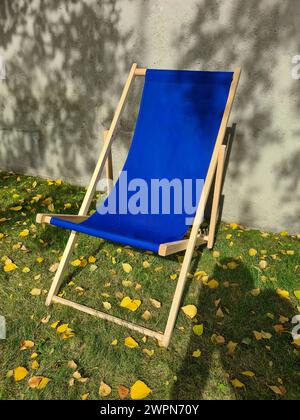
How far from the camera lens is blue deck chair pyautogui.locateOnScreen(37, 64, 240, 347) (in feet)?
7.36

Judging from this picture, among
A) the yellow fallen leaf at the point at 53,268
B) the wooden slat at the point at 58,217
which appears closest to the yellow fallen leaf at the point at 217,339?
the wooden slat at the point at 58,217

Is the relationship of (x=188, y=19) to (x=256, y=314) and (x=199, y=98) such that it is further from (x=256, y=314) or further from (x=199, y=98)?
(x=256, y=314)

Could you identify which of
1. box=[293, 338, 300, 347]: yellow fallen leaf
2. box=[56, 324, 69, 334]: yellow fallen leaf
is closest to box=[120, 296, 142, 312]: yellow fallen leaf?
box=[56, 324, 69, 334]: yellow fallen leaf

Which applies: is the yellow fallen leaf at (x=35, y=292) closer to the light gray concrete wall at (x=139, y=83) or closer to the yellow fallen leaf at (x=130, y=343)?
the yellow fallen leaf at (x=130, y=343)

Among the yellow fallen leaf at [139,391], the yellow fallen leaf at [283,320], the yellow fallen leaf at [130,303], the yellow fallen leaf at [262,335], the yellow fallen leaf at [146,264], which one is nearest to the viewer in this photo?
the yellow fallen leaf at [139,391]

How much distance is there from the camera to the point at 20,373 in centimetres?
177

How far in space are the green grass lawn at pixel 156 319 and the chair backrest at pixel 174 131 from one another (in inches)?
20.2

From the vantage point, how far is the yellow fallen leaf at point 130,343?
1960 millimetres

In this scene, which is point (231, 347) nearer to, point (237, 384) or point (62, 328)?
point (237, 384)

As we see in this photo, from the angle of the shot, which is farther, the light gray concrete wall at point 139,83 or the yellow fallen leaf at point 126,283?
the light gray concrete wall at point 139,83

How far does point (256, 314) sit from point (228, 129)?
5.18 ft

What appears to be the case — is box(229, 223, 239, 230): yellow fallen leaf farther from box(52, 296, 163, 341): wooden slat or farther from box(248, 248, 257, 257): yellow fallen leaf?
box(52, 296, 163, 341): wooden slat

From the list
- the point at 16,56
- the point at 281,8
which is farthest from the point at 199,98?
the point at 16,56

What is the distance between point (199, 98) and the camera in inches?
98.4
